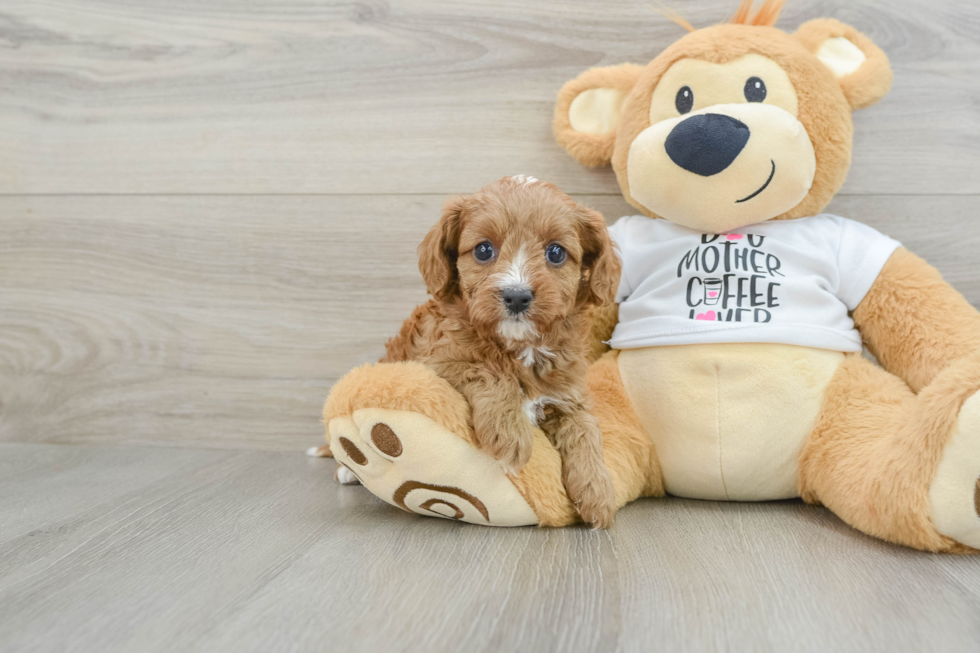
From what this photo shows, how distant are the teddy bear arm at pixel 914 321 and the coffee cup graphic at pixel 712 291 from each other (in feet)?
0.90

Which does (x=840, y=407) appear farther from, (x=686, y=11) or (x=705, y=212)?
(x=686, y=11)

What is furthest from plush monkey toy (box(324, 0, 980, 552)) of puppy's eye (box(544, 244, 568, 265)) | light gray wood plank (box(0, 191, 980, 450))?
light gray wood plank (box(0, 191, 980, 450))

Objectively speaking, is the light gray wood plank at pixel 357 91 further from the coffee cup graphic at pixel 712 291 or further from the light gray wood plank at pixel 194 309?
the coffee cup graphic at pixel 712 291

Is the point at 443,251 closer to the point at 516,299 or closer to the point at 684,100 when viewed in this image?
the point at 516,299

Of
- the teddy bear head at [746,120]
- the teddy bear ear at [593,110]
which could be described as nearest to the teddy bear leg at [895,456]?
the teddy bear head at [746,120]

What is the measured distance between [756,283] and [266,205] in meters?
1.11

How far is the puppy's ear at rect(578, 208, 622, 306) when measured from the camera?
1.11m

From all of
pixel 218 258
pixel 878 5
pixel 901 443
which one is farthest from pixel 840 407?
pixel 218 258

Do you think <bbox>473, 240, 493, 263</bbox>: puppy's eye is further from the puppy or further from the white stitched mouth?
the white stitched mouth

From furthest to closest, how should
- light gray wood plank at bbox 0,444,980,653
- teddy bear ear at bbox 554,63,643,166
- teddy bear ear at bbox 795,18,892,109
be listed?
teddy bear ear at bbox 554,63,643,166, teddy bear ear at bbox 795,18,892,109, light gray wood plank at bbox 0,444,980,653

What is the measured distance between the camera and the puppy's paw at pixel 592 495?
1079 mm

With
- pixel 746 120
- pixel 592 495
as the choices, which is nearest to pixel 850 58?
pixel 746 120

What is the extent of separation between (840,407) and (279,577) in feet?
Result: 3.07

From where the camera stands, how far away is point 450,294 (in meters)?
1.13
